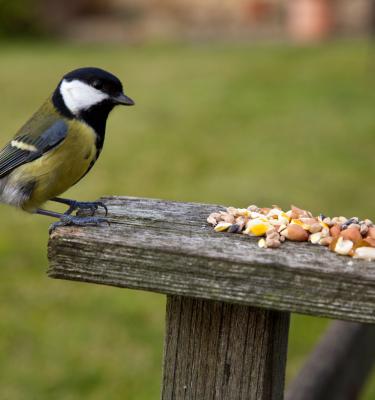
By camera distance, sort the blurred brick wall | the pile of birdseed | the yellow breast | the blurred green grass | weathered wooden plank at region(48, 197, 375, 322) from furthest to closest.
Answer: the blurred brick wall
the blurred green grass
the yellow breast
the pile of birdseed
weathered wooden plank at region(48, 197, 375, 322)

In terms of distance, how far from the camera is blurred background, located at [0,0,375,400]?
4203 mm

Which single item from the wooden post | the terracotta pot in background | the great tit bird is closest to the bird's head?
the great tit bird

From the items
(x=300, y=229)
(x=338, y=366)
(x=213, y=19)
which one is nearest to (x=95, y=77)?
(x=300, y=229)

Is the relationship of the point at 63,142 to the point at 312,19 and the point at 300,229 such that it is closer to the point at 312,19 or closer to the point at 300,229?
the point at 300,229

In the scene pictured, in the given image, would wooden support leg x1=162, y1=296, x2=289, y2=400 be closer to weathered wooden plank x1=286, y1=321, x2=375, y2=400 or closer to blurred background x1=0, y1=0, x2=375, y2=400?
weathered wooden plank x1=286, y1=321, x2=375, y2=400

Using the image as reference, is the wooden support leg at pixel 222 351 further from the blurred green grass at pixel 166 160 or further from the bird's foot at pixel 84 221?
the blurred green grass at pixel 166 160

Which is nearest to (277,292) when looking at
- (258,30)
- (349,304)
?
(349,304)

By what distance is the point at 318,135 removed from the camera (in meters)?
8.38

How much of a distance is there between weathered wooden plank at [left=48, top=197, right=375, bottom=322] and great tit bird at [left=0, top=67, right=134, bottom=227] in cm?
71

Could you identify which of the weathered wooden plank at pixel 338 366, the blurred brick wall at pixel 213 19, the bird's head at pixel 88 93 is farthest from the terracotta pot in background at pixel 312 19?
the bird's head at pixel 88 93

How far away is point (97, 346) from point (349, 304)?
2.81 metres

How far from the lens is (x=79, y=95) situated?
99.5 inches

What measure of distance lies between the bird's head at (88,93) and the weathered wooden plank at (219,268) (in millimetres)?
839

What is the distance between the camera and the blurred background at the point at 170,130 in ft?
13.8
